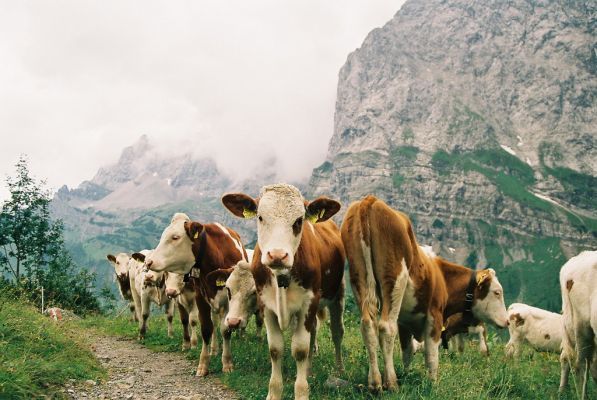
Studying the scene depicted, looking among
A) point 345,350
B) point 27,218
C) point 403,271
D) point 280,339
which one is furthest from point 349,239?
point 27,218

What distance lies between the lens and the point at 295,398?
23.1 ft

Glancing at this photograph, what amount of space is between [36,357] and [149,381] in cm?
226

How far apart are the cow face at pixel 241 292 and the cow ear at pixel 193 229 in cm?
126

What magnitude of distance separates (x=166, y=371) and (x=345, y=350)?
4.29 meters

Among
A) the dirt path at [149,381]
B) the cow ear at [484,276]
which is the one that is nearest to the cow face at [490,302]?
the cow ear at [484,276]

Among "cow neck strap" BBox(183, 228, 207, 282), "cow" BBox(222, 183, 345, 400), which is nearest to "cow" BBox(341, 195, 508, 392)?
"cow" BBox(222, 183, 345, 400)

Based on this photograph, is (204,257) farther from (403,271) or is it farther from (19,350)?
(403,271)

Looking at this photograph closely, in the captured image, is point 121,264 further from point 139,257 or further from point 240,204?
point 240,204

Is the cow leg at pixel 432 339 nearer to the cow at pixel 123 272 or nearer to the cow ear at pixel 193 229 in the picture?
the cow ear at pixel 193 229

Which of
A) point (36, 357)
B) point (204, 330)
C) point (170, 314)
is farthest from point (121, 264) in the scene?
point (36, 357)

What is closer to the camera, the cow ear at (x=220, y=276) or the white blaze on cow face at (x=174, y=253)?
the cow ear at (x=220, y=276)

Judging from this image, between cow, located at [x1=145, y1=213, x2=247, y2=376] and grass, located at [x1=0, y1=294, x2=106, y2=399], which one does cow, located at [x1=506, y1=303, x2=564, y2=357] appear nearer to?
cow, located at [x1=145, y1=213, x2=247, y2=376]

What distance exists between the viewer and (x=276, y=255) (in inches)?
234

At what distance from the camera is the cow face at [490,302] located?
460 inches
